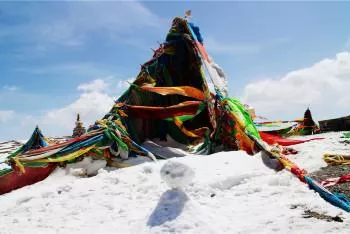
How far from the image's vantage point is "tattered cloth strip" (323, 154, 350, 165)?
8055 mm

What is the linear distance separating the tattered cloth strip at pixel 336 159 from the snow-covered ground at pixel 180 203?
185 millimetres

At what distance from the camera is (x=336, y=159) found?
832cm

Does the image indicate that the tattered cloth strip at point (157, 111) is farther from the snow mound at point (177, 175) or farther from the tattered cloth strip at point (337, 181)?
→ the snow mound at point (177, 175)

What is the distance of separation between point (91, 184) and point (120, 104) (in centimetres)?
350

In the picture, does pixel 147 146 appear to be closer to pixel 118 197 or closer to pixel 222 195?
pixel 118 197

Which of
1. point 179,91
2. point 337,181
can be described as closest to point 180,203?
point 337,181

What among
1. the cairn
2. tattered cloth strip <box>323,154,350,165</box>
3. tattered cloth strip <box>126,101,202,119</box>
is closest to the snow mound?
tattered cloth strip <box>323,154,350,165</box>

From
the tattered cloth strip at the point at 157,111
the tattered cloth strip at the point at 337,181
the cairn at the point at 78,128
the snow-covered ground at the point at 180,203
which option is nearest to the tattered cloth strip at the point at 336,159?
the snow-covered ground at the point at 180,203

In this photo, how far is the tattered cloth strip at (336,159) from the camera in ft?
26.4

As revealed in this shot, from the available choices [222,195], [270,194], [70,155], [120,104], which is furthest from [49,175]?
[270,194]

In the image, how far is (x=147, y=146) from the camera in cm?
1059

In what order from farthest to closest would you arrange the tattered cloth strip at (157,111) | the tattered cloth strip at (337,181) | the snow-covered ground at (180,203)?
the tattered cloth strip at (157,111)
the tattered cloth strip at (337,181)
the snow-covered ground at (180,203)

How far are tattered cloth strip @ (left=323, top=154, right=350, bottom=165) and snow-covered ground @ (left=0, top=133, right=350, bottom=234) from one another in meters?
0.19

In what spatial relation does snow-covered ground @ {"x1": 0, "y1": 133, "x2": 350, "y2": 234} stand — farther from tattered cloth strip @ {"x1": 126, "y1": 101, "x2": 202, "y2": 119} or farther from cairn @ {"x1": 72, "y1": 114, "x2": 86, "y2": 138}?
cairn @ {"x1": 72, "y1": 114, "x2": 86, "y2": 138}
